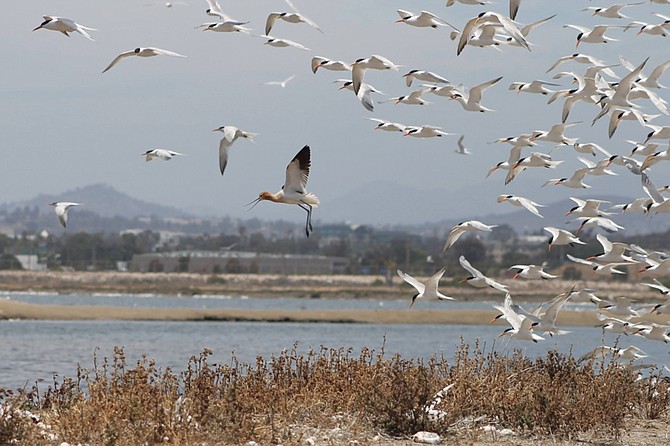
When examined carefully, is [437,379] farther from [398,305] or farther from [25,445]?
[398,305]

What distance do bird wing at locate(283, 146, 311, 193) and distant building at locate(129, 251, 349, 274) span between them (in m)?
98.3

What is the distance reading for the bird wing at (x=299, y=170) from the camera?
515 inches

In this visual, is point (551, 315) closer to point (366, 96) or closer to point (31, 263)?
point (366, 96)

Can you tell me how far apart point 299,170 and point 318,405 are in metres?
2.78

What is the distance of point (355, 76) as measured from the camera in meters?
16.4

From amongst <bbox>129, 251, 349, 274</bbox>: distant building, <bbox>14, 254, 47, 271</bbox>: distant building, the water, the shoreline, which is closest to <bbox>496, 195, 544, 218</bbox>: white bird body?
the water

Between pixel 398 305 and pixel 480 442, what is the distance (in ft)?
236

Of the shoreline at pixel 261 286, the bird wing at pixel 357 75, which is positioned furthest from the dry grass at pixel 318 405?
the shoreline at pixel 261 286

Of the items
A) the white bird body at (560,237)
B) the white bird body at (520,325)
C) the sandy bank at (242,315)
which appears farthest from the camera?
the sandy bank at (242,315)

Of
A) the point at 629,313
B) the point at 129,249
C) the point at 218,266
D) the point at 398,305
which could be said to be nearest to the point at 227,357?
the point at 629,313

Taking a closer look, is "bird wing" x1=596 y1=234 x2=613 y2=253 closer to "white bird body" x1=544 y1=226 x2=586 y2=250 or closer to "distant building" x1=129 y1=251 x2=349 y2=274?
"white bird body" x1=544 y1=226 x2=586 y2=250

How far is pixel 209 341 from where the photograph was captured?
1544 inches

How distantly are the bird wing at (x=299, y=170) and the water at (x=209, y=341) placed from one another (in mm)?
9236

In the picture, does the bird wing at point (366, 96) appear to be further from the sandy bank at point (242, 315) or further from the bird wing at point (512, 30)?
the sandy bank at point (242, 315)
